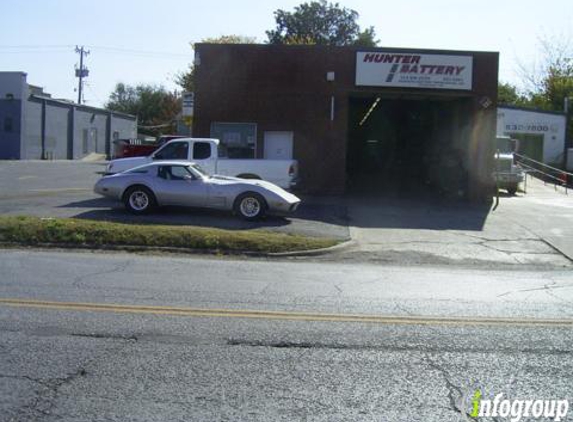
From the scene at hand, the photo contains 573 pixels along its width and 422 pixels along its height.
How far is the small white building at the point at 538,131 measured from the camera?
43938 mm

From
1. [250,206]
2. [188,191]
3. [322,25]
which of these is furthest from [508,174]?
[322,25]

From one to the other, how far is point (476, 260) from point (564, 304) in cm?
485

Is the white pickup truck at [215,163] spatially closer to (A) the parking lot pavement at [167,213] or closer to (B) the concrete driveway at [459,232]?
(A) the parking lot pavement at [167,213]

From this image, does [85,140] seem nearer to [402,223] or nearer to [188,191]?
[188,191]

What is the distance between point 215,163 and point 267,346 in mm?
14060

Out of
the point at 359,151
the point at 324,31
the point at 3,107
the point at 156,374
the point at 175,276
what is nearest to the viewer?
the point at 156,374

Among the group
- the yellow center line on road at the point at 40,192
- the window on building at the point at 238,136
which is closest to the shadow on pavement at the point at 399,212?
the window on building at the point at 238,136

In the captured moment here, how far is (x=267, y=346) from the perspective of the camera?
21.3ft

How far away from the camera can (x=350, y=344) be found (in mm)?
6617

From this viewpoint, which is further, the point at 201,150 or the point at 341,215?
the point at 201,150

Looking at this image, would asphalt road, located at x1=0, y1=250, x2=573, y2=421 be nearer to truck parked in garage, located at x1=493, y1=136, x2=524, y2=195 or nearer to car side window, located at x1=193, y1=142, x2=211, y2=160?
car side window, located at x1=193, y1=142, x2=211, y2=160

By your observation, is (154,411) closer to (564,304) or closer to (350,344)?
(350,344)

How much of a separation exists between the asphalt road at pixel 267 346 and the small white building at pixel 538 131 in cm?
3573

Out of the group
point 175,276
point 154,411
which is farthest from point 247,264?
point 154,411
